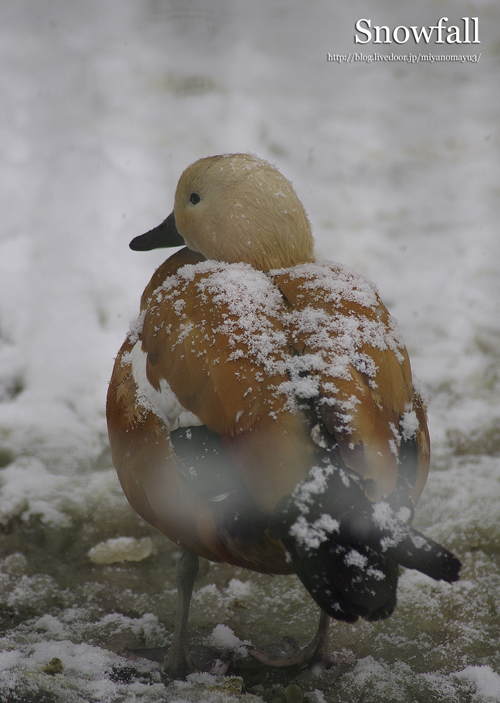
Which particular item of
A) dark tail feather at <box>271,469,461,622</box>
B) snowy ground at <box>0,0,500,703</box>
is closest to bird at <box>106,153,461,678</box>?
dark tail feather at <box>271,469,461,622</box>

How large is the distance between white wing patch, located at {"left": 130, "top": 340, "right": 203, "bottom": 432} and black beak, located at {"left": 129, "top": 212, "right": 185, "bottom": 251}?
59 cm

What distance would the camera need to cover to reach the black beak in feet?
7.02

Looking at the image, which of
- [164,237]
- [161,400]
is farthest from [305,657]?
[164,237]

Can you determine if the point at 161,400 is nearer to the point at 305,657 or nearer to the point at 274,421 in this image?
the point at 274,421

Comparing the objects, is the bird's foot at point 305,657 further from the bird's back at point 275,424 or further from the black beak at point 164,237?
the black beak at point 164,237

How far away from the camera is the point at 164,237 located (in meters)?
2.17

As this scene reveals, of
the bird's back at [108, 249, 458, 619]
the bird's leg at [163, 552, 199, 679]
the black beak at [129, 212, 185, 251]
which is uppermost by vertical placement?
the black beak at [129, 212, 185, 251]

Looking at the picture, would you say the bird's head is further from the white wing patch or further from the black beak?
the white wing patch

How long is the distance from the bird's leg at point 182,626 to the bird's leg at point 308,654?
0.72 feet

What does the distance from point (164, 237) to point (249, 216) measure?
1.58ft

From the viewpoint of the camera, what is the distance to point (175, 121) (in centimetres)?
451

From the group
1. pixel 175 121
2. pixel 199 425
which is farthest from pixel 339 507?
pixel 175 121

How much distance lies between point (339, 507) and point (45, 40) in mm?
4679

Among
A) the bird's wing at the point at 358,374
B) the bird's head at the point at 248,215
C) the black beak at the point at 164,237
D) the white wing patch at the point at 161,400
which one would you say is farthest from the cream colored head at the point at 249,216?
the white wing patch at the point at 161,400
